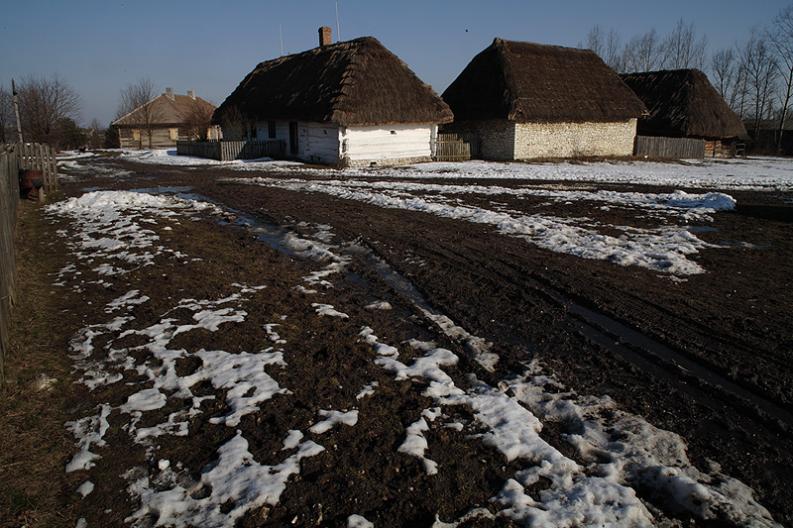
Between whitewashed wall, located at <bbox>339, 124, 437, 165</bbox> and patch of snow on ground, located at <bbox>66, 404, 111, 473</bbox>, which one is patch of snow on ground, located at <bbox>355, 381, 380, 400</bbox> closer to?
patch of snow on ground, located at <bbox>66, 404, 111, 473</bbox>

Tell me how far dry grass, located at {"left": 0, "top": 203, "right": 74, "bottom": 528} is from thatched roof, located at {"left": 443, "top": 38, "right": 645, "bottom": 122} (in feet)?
88.5

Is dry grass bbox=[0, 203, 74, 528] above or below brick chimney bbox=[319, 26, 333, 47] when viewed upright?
below

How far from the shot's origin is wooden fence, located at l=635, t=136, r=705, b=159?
34.8m

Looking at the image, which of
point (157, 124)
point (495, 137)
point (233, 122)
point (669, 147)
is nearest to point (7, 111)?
point (157, 124)

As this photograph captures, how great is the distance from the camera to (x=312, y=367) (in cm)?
462

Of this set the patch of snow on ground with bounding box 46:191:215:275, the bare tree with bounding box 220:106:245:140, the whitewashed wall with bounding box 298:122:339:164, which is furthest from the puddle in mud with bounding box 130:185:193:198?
the bare tree with bounding box 220:106:245:140

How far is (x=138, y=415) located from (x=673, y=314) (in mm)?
5259

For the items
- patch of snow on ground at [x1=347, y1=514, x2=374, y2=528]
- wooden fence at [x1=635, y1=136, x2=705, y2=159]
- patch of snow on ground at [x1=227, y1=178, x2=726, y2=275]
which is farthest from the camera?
wooden fence at [x1=635, y1=136, x2=705, y2=159]

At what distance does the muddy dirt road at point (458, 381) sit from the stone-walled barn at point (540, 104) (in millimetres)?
22204

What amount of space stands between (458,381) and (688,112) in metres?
39.3

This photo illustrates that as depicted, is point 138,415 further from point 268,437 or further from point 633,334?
point 633,334

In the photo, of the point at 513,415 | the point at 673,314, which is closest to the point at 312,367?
the point at 513,415

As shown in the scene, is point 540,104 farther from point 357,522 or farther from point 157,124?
point 157,124

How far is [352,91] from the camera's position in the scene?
1016 inches
